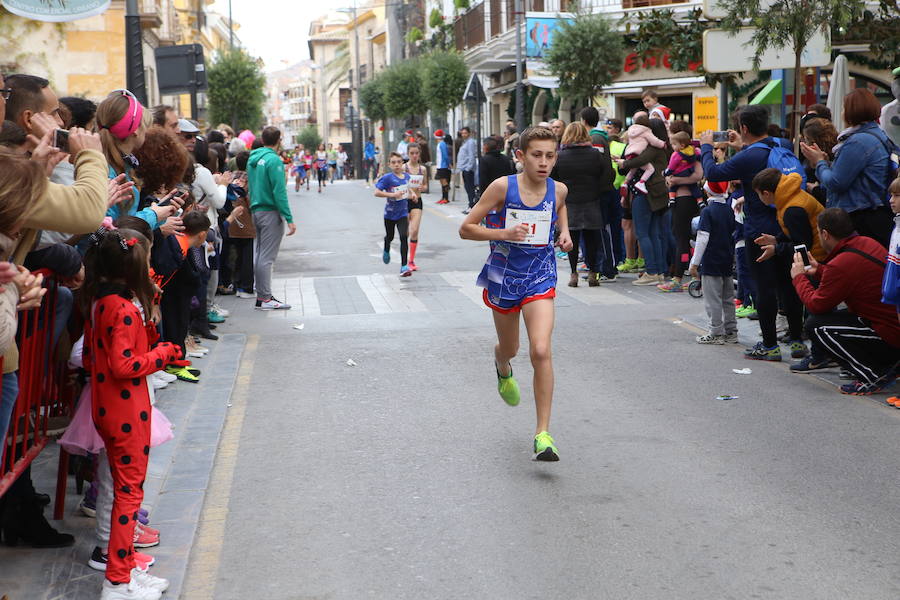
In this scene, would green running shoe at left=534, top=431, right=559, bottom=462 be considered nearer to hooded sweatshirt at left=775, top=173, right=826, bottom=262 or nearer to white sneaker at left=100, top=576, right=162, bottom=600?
white sneaker at left=100, top=576, right=162, bottom=600

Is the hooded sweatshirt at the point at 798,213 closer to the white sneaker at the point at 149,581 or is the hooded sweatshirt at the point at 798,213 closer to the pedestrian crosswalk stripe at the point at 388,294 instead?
the pedestrian crosswalk stripe at the point at 388,294

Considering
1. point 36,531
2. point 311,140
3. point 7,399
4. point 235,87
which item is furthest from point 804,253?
point 311,140

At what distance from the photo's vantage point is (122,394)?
447cm

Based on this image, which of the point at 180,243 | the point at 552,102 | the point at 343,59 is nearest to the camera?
the point at 180,243

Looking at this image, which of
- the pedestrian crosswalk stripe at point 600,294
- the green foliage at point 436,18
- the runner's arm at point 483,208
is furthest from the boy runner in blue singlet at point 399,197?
the green foliage at point 436,18

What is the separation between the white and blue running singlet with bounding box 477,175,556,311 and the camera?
6516 mm

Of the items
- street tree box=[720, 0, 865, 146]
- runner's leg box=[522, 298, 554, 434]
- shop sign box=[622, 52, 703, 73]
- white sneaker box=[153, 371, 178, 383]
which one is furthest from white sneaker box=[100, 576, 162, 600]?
shop sign box=[622, 52, 703, 73]

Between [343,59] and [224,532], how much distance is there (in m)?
126

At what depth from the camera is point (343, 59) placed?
127438 mm

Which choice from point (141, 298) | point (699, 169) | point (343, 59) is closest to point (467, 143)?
point (699, 169)

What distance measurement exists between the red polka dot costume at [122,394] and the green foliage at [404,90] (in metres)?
45.4

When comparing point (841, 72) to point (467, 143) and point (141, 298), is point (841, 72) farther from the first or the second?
point (467, 143)

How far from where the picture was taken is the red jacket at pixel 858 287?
786cm

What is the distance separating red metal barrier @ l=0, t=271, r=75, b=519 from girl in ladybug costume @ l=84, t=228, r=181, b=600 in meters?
0.24
